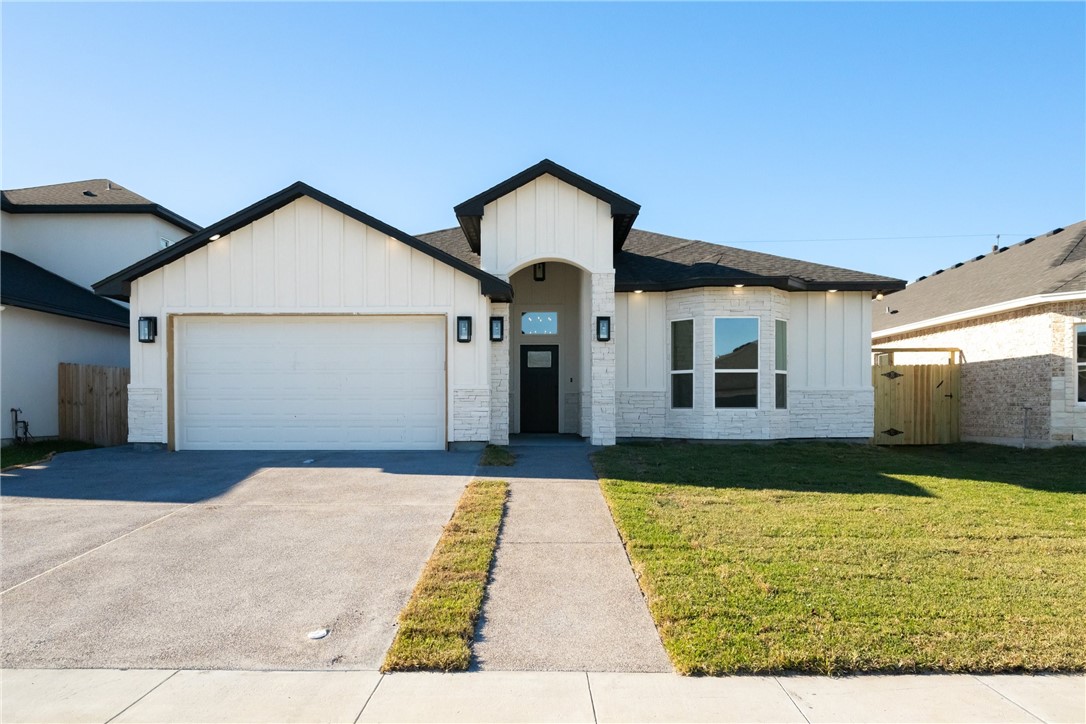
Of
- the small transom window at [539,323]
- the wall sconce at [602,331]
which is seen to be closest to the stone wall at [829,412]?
the wall sconce at [602,331]

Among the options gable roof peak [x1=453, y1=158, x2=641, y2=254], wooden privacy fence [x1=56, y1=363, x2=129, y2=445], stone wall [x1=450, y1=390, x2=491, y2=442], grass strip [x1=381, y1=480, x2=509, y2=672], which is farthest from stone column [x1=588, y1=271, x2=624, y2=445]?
wooden privacy fence [x1=56, y1=363, x2=129, y2=445]

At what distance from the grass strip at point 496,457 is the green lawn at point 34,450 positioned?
24.5 ft

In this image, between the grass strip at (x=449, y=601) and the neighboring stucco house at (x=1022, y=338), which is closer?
the grass strip at (x=449, y=601)

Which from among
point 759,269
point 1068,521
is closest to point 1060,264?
point 759,269

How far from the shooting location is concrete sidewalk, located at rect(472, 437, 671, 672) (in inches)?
142

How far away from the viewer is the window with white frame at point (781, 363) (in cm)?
1238

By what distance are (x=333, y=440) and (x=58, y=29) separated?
7.43 m

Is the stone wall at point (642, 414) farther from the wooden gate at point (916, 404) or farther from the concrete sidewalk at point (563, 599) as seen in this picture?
the wooden gate at point (916, 404)

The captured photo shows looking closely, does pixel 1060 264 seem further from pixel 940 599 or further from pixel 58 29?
pixel 58 29

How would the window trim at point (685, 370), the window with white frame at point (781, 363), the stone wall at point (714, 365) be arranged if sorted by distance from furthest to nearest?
the window with white frame at point (781, 363) < the window trim at point (685, 370) < the stone wall at point (714, 365)

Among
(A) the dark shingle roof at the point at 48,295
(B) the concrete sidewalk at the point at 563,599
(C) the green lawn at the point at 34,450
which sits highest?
(A) the dark shingle roof at the point at 48,295

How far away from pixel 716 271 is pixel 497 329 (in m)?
4.48

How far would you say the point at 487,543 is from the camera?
5.65 m

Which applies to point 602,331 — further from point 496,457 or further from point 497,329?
point 496,457
